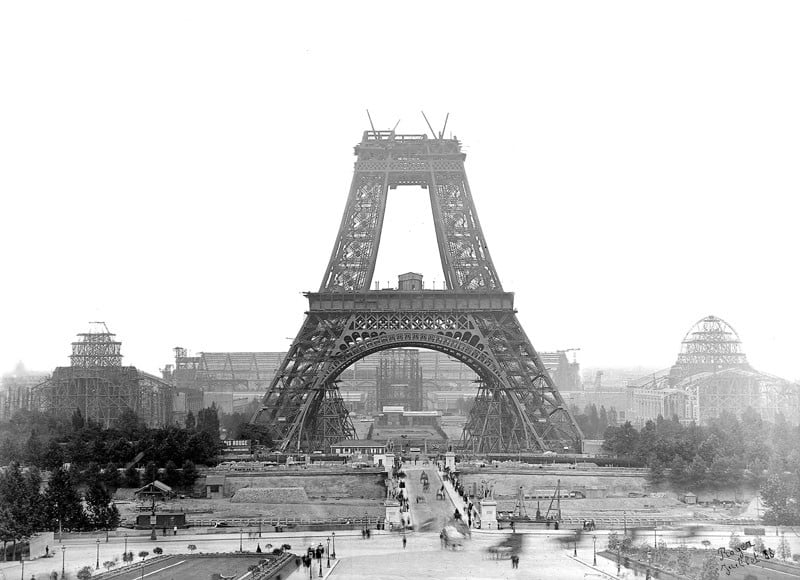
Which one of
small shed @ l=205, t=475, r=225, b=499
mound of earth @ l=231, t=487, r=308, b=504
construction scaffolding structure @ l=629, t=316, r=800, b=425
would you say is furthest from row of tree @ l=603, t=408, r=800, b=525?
small shed @ l=205, t=475, r=225, b=499

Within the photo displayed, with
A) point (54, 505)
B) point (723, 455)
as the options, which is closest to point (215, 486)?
point (54, 505)

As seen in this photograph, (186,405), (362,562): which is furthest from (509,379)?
(186,405)

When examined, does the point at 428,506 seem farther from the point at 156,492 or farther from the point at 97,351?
the point at 97,351

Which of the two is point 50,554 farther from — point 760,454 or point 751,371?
point 751,371

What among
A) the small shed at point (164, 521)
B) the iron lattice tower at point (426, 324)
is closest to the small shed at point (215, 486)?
the iron lattice tower at point (426, 324)

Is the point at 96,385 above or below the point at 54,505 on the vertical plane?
above

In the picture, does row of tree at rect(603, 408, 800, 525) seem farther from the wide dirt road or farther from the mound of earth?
the mound of earth
